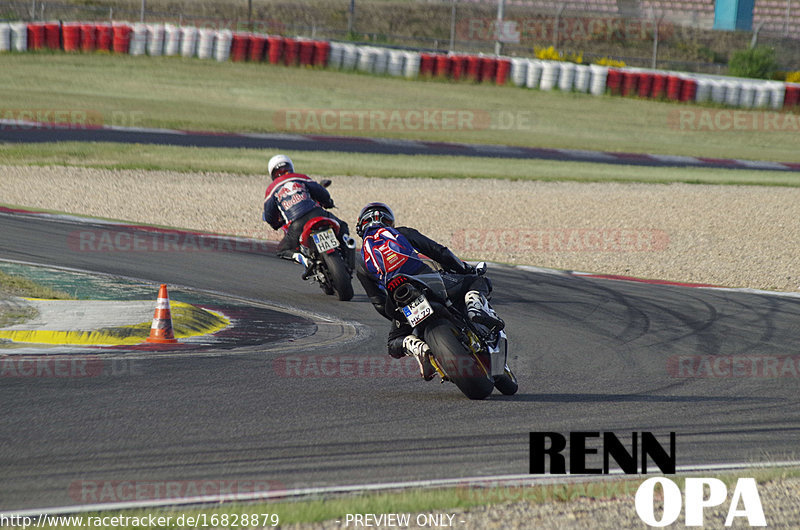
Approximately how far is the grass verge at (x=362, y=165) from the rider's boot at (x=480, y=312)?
14.6 meters

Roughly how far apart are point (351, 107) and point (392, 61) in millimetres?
5923

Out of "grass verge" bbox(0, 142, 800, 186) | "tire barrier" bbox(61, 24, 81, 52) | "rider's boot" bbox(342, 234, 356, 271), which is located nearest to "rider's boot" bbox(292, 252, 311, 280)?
"rider's boot" bbox(342, 234, 356, 271)

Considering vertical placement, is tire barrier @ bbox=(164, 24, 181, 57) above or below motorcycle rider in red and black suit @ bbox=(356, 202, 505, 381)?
above

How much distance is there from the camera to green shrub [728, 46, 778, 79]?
39844mm

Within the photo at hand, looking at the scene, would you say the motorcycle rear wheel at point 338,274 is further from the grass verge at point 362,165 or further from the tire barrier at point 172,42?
the tire barrier at point 172,42

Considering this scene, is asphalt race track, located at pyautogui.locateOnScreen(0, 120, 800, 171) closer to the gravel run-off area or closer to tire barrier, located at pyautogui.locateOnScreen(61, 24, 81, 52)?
the gravel run-off area

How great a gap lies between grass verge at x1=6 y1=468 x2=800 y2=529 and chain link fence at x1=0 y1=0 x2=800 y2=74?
38.0m

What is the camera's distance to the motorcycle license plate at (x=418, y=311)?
6344 mm

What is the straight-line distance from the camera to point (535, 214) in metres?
17.4

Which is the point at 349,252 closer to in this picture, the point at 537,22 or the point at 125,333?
the point at 125,333

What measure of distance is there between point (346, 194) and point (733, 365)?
11.5m

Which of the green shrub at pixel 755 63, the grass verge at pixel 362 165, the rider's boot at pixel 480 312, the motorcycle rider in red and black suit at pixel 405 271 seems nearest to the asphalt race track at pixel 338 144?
the grass verge at pixel 362 165

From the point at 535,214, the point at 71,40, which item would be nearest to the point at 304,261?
the point at 535,214

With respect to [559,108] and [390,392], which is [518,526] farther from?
[559,108]
